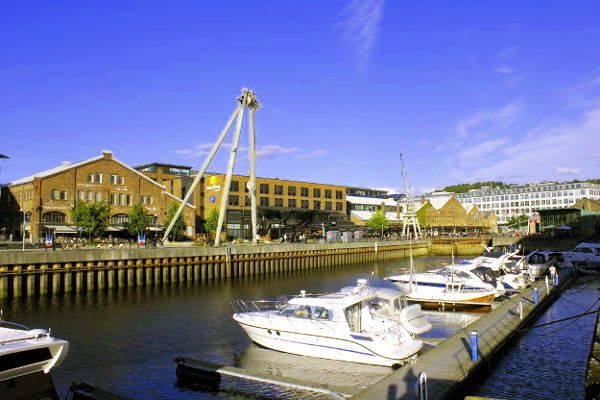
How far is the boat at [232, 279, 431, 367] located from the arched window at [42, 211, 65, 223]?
2482 inches

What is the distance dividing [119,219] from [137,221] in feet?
23.8

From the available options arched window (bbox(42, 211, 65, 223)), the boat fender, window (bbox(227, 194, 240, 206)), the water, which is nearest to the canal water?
the water

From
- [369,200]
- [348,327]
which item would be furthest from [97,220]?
[369,200]

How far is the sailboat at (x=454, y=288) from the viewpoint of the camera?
42812 millimetres

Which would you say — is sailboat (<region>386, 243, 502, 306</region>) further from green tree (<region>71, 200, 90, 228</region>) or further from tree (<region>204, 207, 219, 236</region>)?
tree (<region>204, 207, 219, 236</region>)

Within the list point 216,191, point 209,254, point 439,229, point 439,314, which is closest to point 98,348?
point 439,314

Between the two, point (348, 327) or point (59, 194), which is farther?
point (59, 194)

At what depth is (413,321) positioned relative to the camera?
2683 centimetres

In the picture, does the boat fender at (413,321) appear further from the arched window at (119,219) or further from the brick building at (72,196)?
the arched window at (119,219)

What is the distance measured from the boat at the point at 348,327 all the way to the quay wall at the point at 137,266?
97.8 feet

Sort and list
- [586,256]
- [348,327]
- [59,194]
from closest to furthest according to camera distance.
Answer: [348,327], [586,256], [59,194]

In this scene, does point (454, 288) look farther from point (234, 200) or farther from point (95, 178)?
point (234, 200)

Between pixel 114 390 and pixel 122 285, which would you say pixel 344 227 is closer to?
pixel 122 285

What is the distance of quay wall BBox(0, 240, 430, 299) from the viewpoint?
49781mm
